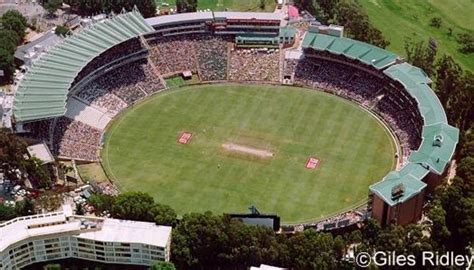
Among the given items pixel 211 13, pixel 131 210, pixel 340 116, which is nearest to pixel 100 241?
pixel 131 210

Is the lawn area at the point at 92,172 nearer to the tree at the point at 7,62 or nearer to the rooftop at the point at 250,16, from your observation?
the tree at the point at 7,62

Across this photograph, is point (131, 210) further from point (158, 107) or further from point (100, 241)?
point (158, 107)

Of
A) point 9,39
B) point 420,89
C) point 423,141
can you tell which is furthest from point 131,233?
point 9,39

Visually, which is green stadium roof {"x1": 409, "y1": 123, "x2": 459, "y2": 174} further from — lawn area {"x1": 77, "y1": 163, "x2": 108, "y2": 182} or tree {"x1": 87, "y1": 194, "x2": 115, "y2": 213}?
lawn area {"x1": 77, "y1": 163, "x2": 108, "y2": 182}

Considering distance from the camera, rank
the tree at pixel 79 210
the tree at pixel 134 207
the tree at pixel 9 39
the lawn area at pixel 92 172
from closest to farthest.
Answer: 1. the tree at pixel 134 207
2. the tree at pixel 79 210
3. the lawn area at pixel 92 172
4. the tree at pixel 9 39

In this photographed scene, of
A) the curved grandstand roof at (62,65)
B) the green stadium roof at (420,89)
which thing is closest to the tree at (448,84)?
the green stadium roof at (420,89)

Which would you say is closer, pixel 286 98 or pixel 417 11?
pixel 286 98
